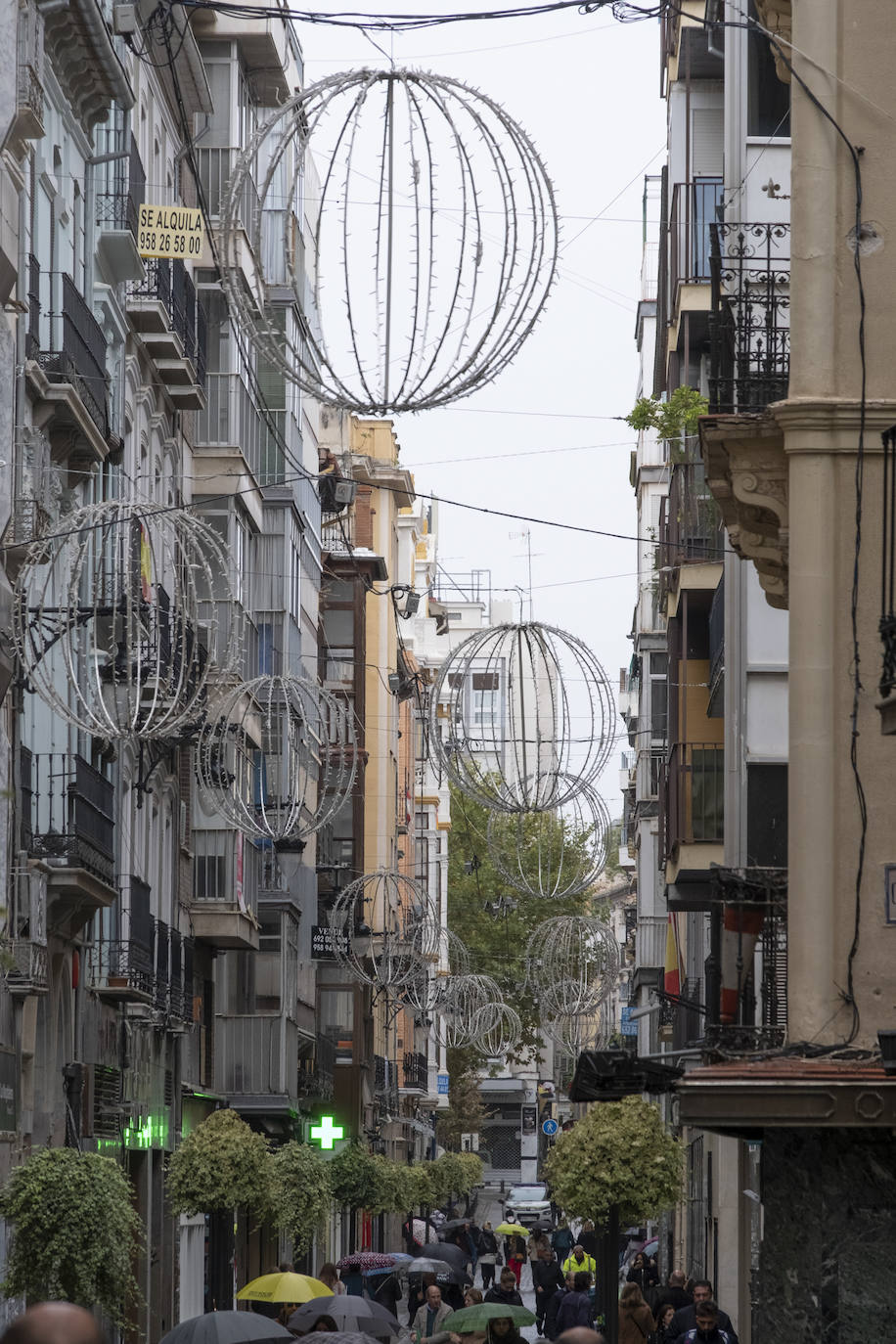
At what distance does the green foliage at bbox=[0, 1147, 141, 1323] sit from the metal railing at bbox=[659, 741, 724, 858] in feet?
26.7

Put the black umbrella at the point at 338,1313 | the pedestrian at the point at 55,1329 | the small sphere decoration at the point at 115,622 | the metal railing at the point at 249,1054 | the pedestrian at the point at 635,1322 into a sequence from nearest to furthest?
the pedestrian at the point at 55,1329
the small sphere decoration at the point at 115,622
the black umbrella at the point at 338,1313
the pedestrian at the point at 635,1322
the metal railing at the point at 249,1054

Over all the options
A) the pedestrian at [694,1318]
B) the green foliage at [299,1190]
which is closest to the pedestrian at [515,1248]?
the green foliage at [299,1190]

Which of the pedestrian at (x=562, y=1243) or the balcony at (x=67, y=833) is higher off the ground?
the balcony at (x=67, y=833)

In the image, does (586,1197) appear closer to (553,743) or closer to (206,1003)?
(553,743)

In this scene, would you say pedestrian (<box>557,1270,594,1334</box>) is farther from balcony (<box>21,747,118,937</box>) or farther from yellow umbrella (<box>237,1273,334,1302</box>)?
balcony (<box>21,747,118,937</box>)

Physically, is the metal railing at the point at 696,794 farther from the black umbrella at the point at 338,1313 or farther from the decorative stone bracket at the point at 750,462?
the decorative stone bracket at the point at 750,462

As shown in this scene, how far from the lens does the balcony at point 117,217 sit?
28031mm

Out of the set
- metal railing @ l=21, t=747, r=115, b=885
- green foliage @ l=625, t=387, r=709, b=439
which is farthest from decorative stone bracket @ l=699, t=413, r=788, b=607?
metal railing @ l=21, t=747, r=115, b=885

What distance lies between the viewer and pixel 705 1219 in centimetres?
3134

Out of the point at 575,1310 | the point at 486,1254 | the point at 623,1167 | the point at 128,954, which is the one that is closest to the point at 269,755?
the point at 128,954

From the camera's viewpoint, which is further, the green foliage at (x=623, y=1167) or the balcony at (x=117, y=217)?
the balcony at (x=117, y=217)

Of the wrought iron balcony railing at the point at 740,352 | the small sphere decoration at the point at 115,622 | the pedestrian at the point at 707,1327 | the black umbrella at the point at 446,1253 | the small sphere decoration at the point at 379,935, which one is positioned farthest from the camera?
the small sphere decoration at the point at 379,935

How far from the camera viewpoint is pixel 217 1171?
29.6m

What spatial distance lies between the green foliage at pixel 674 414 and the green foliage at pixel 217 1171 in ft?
33.2
